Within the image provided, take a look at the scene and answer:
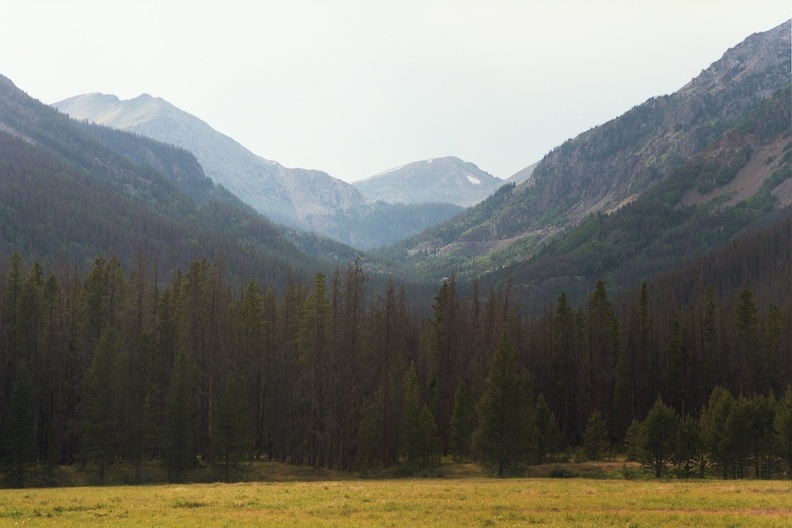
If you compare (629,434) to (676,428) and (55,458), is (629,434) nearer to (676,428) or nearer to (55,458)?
(676,428)

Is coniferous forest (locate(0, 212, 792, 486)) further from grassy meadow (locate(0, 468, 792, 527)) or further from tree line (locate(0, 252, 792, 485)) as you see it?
grassy meadow (locate(0, 468, 792, 527))

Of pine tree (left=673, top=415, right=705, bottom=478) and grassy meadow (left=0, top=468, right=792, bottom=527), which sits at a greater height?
pine tree (left=673, top=415, right=705, bottom=478)

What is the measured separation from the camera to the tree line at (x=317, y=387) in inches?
2309

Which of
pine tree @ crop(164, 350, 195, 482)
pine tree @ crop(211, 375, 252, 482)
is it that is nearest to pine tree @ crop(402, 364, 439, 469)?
pine tree @ crop(211, 375, 252, 482)

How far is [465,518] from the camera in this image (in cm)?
3084

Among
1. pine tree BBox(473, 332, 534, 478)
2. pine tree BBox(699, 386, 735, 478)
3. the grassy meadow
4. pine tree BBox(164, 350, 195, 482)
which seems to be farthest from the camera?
pine tree BBox(164, 350, 195, 482)

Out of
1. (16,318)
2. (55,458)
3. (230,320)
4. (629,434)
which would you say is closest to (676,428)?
(629,434)

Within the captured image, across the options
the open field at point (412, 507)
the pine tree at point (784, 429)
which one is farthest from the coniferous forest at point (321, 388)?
the open field at point (412, 507)

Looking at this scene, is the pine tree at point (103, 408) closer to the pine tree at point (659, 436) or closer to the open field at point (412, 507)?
the open field at point (412, 507)

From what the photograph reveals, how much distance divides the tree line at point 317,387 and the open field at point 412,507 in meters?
17.2

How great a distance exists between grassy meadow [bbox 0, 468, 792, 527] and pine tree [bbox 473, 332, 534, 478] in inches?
568

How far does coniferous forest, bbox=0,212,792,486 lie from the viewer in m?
58.6

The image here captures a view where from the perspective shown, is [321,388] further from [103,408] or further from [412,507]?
[412,507]

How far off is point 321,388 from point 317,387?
54 cm
